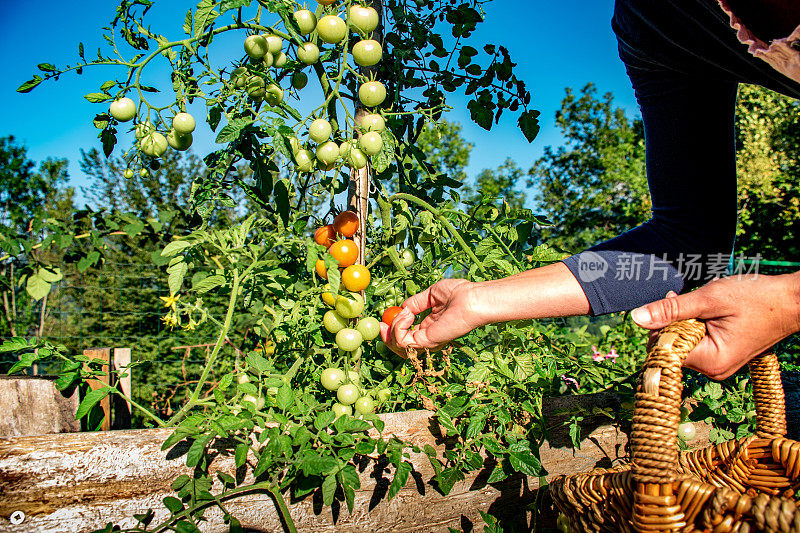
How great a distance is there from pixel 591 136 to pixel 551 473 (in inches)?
406

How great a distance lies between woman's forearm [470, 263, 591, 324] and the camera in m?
1.00

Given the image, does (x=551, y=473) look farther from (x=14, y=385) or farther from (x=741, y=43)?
(x=14, y=385)

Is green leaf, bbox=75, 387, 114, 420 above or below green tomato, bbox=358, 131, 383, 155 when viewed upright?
below

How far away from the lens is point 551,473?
1206mm

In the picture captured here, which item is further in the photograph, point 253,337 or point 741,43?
point 253,337

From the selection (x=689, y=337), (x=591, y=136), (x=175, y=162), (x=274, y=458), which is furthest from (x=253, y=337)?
(x=591, y=136)

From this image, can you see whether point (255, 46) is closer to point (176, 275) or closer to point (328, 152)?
point (328, 152)

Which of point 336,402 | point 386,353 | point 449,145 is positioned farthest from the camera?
point 449,145

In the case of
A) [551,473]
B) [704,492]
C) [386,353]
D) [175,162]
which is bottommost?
[551,473]

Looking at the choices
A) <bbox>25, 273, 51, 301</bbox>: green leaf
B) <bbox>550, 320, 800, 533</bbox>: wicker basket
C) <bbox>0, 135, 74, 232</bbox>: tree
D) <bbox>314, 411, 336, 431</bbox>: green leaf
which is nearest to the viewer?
<bbox>550, 320, 800, 533</bbox>: wicker basket

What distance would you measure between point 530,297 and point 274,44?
78 centimetres

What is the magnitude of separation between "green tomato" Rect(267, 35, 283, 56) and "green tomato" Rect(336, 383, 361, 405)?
78 centimetres

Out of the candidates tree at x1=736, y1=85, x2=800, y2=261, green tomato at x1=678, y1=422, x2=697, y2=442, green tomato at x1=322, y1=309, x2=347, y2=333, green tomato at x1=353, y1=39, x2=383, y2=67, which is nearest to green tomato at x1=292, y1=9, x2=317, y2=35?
green tomato at x1=353, y1=39, x2=383, y2=67

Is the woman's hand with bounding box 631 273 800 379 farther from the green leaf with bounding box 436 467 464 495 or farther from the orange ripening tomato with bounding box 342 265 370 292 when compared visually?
the orange ripening tomato with bounding box 342 265 370 292
